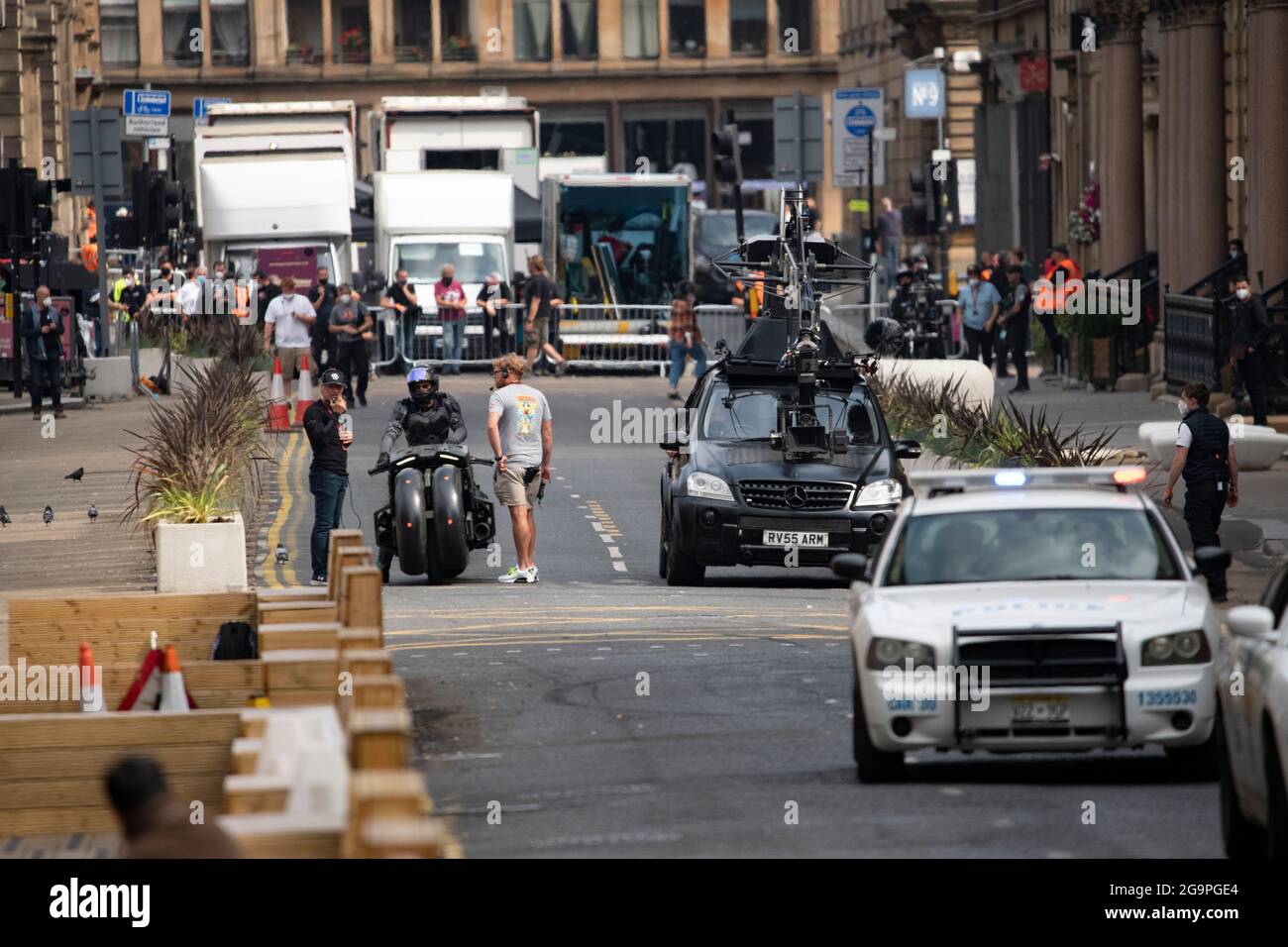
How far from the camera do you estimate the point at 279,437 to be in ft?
116

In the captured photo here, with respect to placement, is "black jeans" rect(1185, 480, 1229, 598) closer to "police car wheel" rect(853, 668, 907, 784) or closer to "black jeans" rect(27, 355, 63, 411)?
"police car wheel" rect(853, 668, 907, 784)

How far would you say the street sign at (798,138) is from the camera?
128 ft

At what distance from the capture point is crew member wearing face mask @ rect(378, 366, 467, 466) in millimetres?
22266

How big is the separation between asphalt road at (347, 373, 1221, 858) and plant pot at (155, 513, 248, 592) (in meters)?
1.34

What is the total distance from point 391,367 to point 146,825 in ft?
137

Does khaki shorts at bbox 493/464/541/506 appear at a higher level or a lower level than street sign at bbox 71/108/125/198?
lower

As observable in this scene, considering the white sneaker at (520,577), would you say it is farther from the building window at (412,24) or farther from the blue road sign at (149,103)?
the building window at (412,24)

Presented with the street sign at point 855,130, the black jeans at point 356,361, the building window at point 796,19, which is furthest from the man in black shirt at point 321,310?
the building window at point 796,19

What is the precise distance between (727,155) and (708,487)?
67.8ft

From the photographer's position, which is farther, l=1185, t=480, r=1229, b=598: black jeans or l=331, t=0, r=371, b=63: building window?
l=331, t=0, r=371, b=63: building window

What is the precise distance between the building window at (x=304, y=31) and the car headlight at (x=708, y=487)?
255 ft

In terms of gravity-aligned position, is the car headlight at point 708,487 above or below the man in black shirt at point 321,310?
below

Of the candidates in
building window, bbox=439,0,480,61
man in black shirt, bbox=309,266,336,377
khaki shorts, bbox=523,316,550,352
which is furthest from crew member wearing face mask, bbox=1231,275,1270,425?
building window, bbox=439,0,480,61

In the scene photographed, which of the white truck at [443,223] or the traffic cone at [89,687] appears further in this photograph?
the white truck at [443,223]
